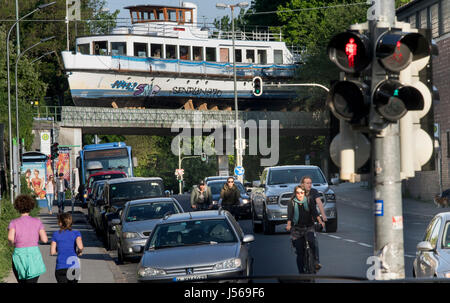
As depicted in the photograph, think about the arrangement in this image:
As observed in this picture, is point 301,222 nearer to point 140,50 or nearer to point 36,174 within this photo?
point 36,174

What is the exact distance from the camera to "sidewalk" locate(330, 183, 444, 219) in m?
36.6

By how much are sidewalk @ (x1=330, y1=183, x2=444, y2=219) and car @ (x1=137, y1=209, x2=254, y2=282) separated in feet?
52.2

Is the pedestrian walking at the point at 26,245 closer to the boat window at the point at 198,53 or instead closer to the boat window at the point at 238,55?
the boat window at the point at 198,53

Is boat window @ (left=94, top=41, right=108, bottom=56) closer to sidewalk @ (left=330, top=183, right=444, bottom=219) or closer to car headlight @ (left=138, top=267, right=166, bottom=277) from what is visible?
sidewalk @ (left=330, top=183, right=444, bottom=219)

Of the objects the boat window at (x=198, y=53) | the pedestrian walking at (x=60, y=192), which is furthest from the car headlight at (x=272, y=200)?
the boat window at (x=198, y=53)

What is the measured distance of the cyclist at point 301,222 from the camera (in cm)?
1369

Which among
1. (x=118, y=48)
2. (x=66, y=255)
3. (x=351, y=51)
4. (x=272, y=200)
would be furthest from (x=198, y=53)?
(x=351, y=51)

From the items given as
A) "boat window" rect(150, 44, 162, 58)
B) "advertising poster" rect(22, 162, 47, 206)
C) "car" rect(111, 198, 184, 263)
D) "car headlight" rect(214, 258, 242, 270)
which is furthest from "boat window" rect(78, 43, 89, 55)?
"car headlight" rect(214, 258, 242, 270)

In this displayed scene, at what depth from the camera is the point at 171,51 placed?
2653 inches

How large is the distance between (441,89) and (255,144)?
34.3 m

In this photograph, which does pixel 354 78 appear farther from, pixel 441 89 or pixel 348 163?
pixel 441 89
